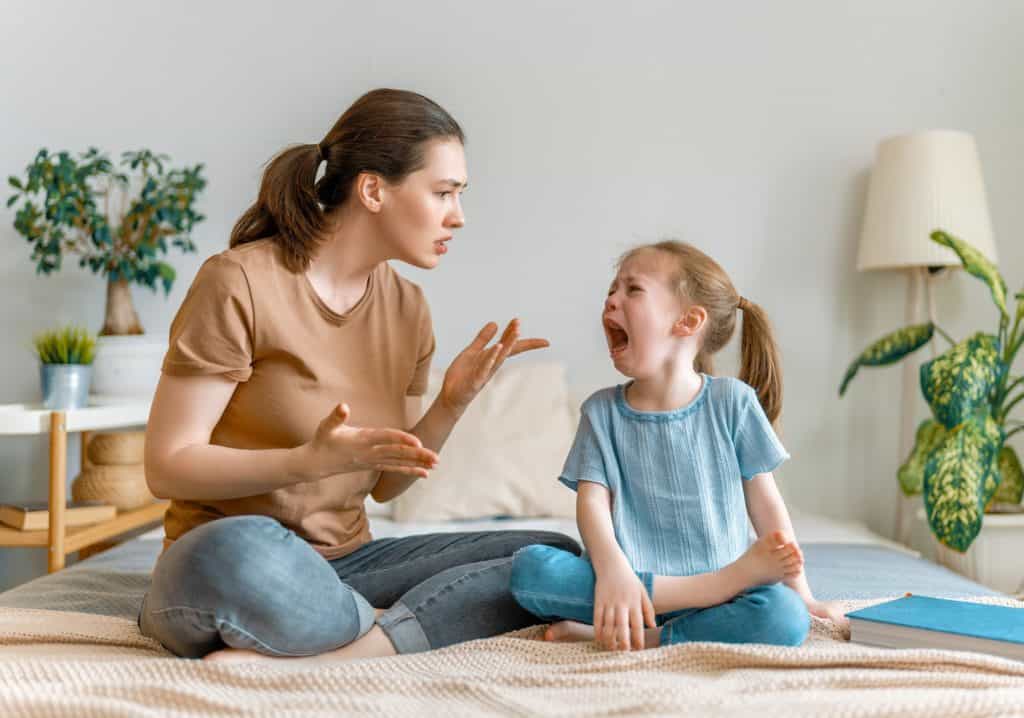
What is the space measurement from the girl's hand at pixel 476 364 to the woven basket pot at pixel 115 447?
1187mm

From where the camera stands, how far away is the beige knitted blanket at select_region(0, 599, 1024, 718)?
0.93 m

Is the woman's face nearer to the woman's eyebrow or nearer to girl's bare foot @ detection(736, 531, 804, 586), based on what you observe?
the woman's eyebrow

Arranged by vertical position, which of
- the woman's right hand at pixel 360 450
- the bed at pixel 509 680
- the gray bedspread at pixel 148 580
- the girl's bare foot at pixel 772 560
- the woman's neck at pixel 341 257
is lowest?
the gray bedspread at pixel 148 580

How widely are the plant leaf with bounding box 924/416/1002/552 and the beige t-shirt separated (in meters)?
1.12

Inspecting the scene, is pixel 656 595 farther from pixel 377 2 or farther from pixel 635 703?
pixel 377 2

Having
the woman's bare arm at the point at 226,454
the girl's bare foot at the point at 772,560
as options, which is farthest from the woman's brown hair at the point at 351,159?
the girl's bare foot at the point at 772,560

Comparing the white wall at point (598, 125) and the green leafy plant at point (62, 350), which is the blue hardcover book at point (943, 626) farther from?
the green leafy plant at point (62, 350)

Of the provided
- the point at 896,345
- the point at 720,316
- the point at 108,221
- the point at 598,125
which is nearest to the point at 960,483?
the point at 896,345

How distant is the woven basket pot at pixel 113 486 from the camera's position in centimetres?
233

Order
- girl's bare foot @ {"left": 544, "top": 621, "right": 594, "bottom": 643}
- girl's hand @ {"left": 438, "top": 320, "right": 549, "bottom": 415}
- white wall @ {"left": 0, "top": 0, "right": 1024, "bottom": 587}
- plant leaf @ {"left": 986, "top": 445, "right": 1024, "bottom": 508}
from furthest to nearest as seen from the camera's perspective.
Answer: white wall @ {"left": 0, "top": 0, "right": 1024, "bottom": 587}, plant leaf @ {"left": 986, "top": 445, "right": 1024, "bottom": 508}, girl's hand @ {"left": 438, "top": 320, "right": 549, "bottom": 415}, girl's bare foot @ {"left": 544, "top": 621, "right": 594, "bottom": 643}

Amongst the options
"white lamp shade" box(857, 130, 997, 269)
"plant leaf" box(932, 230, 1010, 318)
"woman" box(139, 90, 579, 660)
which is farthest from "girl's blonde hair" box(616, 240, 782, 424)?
"white lamp shade" box(857, 130, 997, 269)

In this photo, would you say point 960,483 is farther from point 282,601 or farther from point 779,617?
point 282,601

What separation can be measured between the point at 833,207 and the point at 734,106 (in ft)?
1.16

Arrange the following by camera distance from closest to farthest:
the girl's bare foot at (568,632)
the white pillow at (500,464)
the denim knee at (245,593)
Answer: the denim knee at (245,593), the girl's bare foot at (568,632), the white pillow at (500,464)
